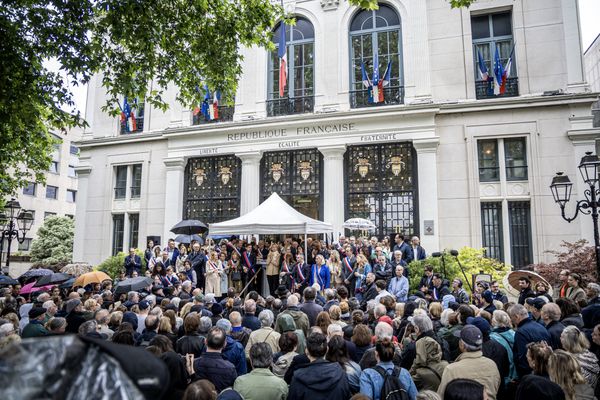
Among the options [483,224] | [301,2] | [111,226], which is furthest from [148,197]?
[483,224]

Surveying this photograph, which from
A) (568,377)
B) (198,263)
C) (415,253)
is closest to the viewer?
(568,377)

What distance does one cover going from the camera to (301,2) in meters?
20.1

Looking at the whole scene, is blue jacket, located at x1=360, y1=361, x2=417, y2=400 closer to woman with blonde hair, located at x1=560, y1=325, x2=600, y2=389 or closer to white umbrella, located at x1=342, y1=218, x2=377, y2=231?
woman with blonde hair, located at x1=560, y1=325, x2=600, y2=389

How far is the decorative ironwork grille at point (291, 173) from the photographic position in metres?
19.1

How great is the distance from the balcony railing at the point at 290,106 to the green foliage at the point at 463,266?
9648 millimetres

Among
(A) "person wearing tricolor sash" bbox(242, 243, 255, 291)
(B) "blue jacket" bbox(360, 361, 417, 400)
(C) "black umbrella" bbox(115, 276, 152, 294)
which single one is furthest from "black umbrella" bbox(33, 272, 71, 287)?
(B) "blue jacket" bbox(360, 361, 417, 400)

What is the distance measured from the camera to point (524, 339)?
5164 millimetres

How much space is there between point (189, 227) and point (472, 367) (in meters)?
14.0

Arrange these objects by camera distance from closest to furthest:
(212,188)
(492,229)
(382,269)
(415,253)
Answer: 1. (382,269)
2. (415,253)
3. (492,229)
4. (212,188)

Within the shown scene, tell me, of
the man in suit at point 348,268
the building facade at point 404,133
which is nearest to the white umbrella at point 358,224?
the building facade at point 404,133

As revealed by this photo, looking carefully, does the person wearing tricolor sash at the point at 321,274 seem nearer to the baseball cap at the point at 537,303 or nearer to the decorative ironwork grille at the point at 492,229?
the baseball cap at the point at 537,303

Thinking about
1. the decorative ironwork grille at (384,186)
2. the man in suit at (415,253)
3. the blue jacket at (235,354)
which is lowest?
the blue jacket at (235,354)

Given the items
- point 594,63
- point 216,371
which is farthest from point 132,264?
point 594,63

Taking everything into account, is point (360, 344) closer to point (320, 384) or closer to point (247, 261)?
point (320, 384)
